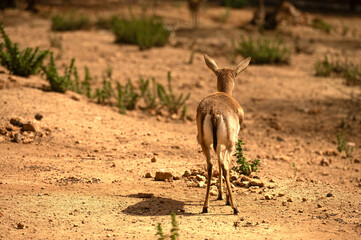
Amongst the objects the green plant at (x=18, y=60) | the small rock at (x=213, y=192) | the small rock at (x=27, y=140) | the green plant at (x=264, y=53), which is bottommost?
the small rock at (x=213, y=192)

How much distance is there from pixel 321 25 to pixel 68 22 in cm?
739

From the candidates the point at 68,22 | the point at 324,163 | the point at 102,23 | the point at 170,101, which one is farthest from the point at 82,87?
the point at 102,23

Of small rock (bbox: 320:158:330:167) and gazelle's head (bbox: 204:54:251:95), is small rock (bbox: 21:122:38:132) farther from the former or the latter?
small rock (bbox: 320:158:330:167)

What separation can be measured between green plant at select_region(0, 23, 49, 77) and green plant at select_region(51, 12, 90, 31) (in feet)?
16.9

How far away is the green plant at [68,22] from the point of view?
44.6 feet

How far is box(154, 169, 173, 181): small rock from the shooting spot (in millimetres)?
5742

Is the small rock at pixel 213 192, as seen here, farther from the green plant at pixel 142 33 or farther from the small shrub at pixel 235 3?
the small shrub at pixel 235 3

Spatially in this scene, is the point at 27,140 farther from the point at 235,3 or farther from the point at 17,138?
the point at 235,3

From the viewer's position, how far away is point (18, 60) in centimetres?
829

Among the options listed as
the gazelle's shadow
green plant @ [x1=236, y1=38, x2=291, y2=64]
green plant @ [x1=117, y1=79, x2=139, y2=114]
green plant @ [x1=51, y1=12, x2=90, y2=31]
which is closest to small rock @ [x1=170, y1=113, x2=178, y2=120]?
green plant @ [x1=117, y1=79, x2=139, y2=114]

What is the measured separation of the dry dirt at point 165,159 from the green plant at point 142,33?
299mm

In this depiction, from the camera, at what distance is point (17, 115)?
23.2 feet

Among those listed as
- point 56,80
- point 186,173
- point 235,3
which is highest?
point 235,3

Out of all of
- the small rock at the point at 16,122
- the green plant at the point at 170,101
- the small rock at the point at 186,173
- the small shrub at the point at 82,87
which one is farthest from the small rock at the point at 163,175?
the small shrub at the point at 82,87
